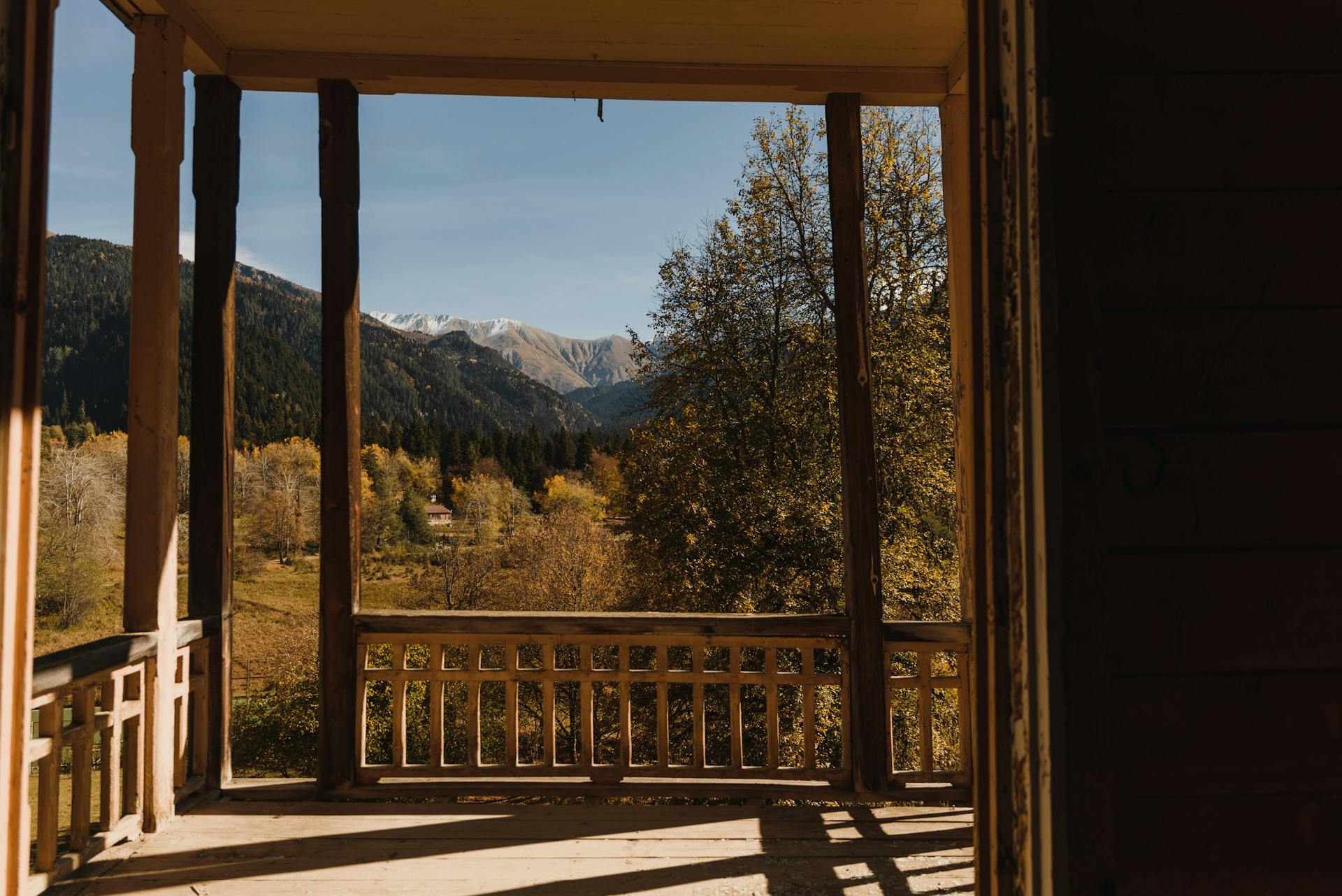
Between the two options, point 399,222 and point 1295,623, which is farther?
point 399,222

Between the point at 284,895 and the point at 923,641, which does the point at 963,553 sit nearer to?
the point at 923,641

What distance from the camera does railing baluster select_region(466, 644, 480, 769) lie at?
293 cm

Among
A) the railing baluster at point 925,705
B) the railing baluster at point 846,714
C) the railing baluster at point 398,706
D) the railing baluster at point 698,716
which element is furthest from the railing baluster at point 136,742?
the railing baluster at point 925,705

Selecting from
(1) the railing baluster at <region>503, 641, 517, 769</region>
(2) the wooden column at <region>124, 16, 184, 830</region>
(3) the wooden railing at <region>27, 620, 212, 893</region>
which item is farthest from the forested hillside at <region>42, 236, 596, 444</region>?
(1) the railing baluster at <region>503, 641, 517, 769</region>

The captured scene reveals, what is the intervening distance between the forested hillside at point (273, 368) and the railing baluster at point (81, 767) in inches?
38.8

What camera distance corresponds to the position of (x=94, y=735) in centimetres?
222

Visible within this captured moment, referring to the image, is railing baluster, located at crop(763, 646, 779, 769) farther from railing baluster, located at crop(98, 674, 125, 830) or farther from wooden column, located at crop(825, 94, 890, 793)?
railing baluster, located at crop(98, 674, 125, 830)

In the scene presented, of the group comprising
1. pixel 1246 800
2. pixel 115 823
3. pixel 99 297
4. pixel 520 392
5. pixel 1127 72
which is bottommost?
pixel 115 823

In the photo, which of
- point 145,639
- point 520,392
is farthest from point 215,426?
→ point 520,392

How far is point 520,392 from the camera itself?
115 feet

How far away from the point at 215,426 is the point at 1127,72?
2.89 meters

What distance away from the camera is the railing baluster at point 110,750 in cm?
229

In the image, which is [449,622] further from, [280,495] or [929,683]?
[280,495]

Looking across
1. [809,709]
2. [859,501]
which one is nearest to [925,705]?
[809,709]
